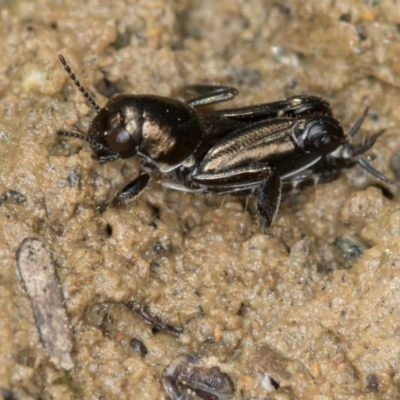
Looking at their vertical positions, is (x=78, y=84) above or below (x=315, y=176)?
above

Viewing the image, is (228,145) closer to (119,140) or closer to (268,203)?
(268,203)

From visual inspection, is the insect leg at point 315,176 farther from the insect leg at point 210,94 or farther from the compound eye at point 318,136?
the insect leg at point 210,94

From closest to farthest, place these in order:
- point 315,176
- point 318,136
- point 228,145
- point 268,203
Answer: point 268,203 → point 228,145 → point 318,136 → point 315,176

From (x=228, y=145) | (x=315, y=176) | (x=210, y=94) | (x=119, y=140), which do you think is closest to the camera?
(x=119, y=140)

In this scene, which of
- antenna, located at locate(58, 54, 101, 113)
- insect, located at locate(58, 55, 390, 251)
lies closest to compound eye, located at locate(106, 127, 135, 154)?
insect, located at locate(58, 55, 390, 251)

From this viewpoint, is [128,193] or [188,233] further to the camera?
[188,233]

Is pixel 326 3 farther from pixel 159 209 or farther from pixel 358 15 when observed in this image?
pixel 159 209

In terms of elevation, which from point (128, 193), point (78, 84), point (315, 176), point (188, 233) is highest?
point (78, 84)

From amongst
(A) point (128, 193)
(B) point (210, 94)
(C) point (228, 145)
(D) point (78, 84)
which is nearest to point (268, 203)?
(C) point (228, 145)
